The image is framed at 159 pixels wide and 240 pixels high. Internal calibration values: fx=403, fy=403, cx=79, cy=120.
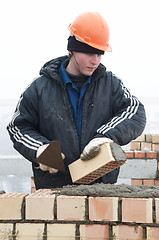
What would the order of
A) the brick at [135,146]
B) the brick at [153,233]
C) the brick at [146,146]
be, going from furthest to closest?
the brick at [135,146] < the brick at [146,146] < the brick at [153,233]

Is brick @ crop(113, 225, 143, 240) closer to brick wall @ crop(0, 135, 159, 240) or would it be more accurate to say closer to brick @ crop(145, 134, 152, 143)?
brick wall @ crop(0, 135, 159, 240)

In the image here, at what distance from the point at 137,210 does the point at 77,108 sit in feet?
3.72

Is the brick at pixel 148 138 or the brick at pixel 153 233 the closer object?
the brick at pixel 153 233

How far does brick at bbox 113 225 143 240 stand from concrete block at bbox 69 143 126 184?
49 cm

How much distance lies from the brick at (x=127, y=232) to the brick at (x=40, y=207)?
37 cm

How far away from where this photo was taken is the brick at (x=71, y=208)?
7.40 ft

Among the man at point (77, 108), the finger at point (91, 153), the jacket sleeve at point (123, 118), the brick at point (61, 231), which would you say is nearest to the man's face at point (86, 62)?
the man at point (77, 108)

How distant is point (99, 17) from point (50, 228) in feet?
5.65

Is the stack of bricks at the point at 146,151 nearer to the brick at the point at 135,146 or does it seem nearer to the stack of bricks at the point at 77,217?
the brick at the point at 135,146

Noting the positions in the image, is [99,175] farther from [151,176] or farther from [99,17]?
[151,176]

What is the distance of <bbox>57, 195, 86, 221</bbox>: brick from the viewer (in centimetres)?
226

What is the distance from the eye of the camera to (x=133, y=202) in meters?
2.21

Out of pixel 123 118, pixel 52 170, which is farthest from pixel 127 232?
pixel 123 118

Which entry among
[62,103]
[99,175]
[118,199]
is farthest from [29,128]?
[118,199]
